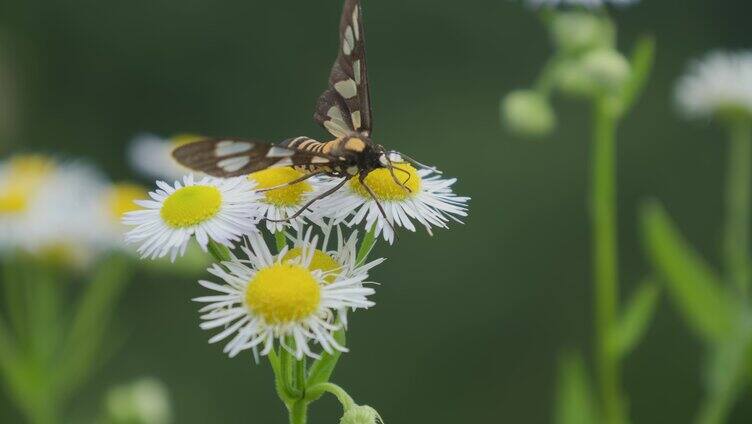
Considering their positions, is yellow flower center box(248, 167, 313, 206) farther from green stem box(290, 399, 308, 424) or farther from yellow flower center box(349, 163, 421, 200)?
green stem box(290, 399, 308, 424)

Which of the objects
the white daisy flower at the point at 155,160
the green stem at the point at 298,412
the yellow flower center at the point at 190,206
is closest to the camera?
the green stem at the point at 298,412

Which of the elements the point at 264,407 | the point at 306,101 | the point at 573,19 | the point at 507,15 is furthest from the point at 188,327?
the point at 573,19

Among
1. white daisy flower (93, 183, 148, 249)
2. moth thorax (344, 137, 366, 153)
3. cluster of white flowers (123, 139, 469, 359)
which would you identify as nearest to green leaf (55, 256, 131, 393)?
white daisy flower (93, 183, 148, 249)

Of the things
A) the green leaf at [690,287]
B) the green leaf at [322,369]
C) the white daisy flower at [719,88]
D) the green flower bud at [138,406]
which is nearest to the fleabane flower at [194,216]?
the green leaf at [322,369]

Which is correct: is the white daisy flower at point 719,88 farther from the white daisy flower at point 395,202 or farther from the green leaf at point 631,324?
the white daisy flower at point 395,202

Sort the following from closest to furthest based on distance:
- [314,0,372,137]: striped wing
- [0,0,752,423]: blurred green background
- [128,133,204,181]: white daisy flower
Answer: [314,0,372,137]: striped wing < [128,133,204,181]: white daisy flower < [0,0,752,423]: blurred green background

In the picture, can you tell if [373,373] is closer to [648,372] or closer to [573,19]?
[648,372]

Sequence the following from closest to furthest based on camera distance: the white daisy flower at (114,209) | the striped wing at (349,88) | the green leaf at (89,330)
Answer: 1. the striped wing at (349,88)
2. the green leaf at (89,330)
3. the white daisy flower at (114,209)

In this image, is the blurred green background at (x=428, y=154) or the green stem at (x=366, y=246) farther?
the blurred green background at (x=428, y=154)
